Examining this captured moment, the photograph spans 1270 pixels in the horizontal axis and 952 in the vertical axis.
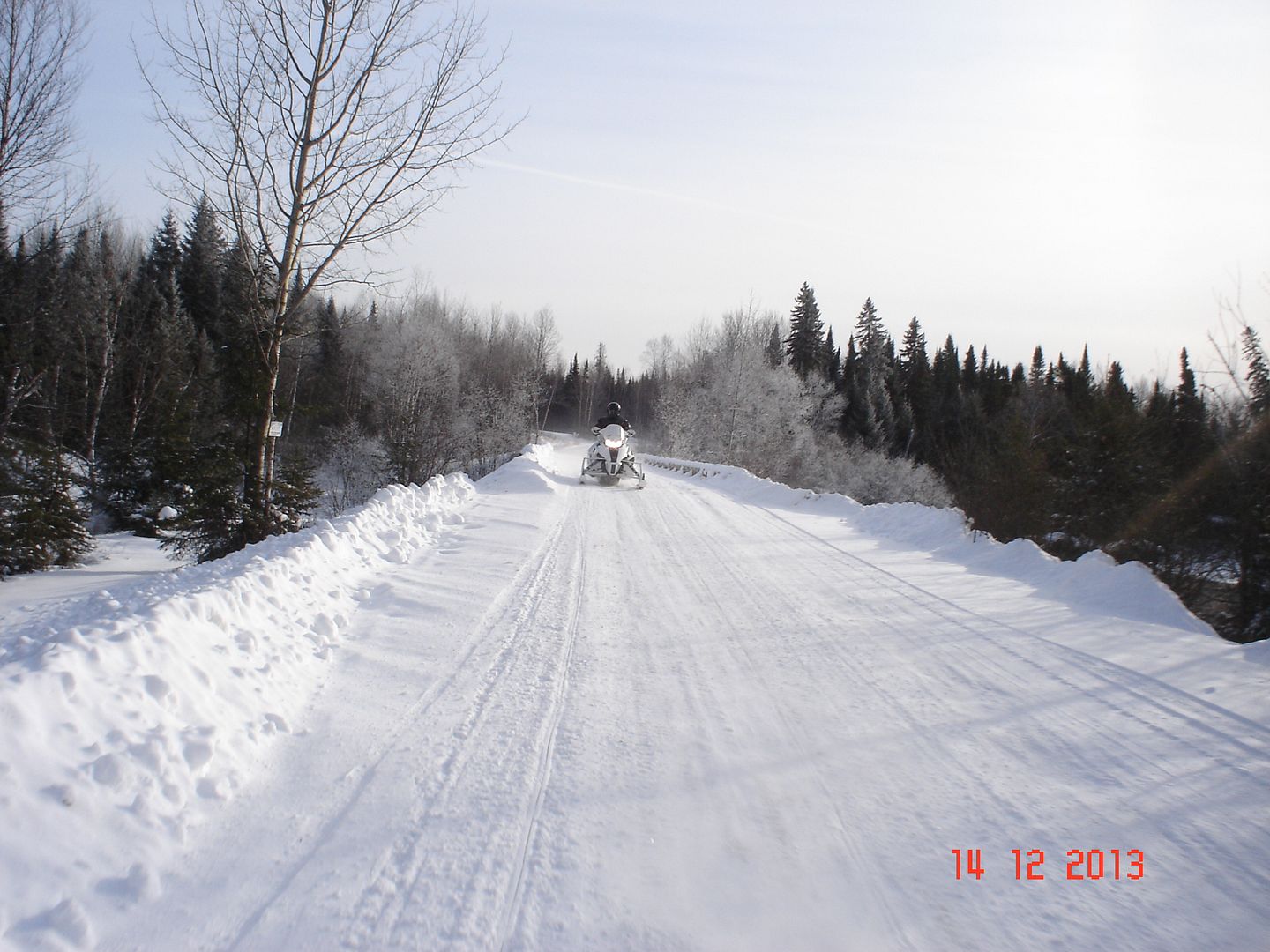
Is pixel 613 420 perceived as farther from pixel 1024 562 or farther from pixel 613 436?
pixel 1024 562

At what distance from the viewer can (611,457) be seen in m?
18.5

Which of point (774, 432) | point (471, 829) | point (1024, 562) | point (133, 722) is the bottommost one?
point (471, 829)

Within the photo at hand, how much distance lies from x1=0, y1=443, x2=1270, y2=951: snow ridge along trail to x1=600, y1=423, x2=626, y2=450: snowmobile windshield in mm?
12012

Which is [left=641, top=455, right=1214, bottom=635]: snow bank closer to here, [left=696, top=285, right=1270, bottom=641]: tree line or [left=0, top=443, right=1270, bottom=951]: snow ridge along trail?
[left=0, top=443, right=1270, bottom=951]: snow ridge along trail

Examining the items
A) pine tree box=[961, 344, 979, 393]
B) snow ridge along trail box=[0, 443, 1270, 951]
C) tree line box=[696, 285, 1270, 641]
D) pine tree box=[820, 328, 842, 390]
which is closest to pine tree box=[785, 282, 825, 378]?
pine tree box=[820, 328, 842, 390]

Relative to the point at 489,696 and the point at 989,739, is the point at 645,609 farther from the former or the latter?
the point at 989,739

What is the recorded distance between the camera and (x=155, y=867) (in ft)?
8.59

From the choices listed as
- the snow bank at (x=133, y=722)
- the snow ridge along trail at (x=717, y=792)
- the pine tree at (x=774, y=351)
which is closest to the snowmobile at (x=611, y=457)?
the snow ridge along trail at (x=717, y=792)

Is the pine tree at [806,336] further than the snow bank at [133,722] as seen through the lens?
Yes

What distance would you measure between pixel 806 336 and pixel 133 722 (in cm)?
6679
